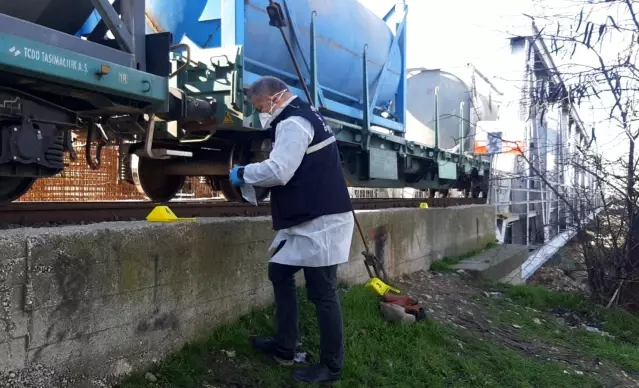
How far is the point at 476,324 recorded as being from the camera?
18.4 ft

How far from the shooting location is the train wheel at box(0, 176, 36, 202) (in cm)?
366

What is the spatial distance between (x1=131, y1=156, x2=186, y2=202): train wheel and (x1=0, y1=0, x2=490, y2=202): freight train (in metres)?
0.02

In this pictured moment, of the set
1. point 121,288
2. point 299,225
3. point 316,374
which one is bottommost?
point 316,374

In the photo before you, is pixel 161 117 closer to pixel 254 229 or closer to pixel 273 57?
pixel 254 229

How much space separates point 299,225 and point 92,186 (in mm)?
8177

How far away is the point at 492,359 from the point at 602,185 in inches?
138

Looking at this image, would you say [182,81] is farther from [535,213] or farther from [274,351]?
[535,213]

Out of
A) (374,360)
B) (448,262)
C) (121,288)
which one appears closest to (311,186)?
(121,288)

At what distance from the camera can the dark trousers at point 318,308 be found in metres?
3.52

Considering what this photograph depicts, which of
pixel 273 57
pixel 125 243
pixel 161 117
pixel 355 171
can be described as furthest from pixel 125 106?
pixel 355 171

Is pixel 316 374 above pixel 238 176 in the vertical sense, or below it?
below

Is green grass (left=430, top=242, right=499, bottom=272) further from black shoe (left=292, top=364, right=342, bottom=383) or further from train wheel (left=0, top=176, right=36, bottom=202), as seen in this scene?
train wheel (left=0, top=176, right=36, bottom=202)

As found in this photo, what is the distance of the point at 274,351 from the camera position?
3.69 m

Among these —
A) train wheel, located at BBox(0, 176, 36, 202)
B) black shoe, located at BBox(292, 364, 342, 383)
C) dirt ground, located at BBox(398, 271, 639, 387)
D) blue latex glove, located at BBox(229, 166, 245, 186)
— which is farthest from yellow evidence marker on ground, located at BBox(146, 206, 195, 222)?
dirt ground, located at BBox(398, 271, 639, 387)
